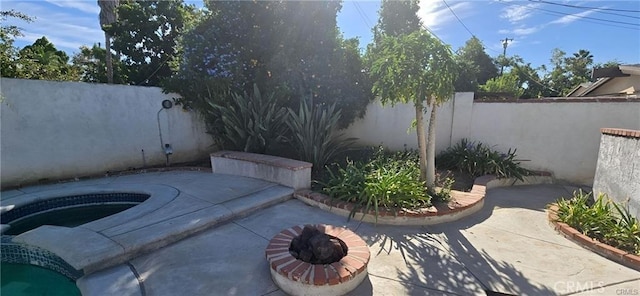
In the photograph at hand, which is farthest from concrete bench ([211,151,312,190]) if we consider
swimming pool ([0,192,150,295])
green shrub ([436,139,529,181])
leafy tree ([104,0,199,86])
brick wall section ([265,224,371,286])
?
leafy tree ([104,0,199,86])

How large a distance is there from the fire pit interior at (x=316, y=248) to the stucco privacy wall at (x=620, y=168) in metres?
4.00

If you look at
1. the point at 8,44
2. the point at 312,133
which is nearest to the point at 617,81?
the point at 312,133

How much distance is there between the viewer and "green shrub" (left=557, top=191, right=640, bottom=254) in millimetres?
3211

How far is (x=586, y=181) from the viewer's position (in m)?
6.03

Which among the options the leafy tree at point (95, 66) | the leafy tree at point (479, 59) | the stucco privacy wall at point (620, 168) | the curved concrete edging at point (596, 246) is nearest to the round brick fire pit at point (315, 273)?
the curved concrete edging at point (596, 246)

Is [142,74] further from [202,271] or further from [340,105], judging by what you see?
[202,271]

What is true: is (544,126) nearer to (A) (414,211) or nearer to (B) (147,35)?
(A) (414,211)

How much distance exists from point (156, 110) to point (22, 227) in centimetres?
358

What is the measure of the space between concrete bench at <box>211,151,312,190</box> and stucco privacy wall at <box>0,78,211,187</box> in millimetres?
2074

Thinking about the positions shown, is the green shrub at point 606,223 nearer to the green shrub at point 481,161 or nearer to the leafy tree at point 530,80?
the green shrub at point 481,161

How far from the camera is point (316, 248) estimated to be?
2.58 m

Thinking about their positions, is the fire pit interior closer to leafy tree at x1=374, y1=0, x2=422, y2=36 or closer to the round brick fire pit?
the round brick fire pit

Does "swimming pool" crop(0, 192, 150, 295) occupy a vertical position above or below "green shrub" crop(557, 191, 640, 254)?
below

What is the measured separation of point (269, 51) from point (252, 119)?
202 centimetres
